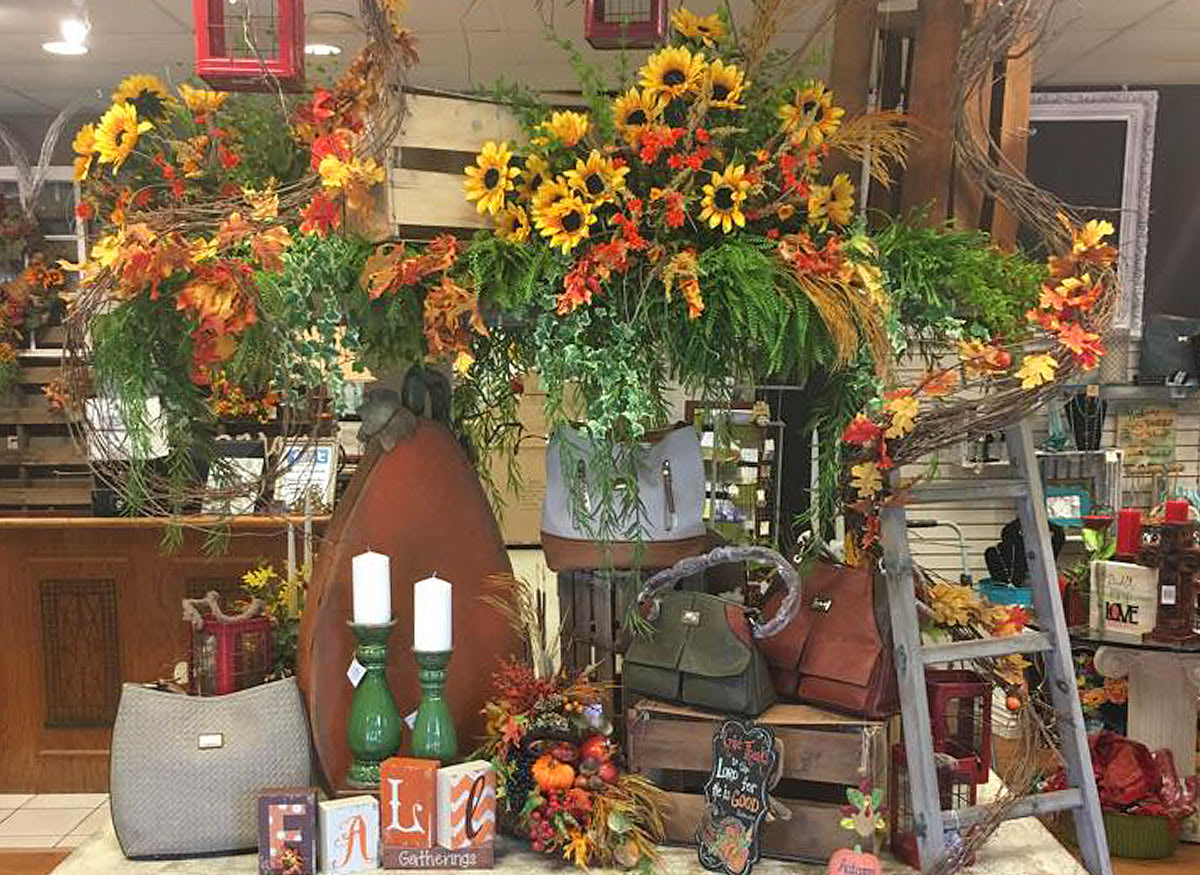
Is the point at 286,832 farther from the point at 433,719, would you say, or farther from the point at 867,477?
the point at 867,477

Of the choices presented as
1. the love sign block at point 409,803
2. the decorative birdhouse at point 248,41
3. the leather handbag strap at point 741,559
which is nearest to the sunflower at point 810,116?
the leather handbag strap at point 741,559

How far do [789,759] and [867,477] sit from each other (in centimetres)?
48

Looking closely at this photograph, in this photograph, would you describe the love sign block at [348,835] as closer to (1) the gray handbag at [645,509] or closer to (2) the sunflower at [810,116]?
(1) the gray handbag at [645,509]

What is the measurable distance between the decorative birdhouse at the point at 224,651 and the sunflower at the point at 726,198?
112 cm

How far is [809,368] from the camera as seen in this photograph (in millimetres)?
Result: 1898

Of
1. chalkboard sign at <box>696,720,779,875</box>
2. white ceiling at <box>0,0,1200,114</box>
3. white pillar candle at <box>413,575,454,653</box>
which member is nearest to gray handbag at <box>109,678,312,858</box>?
white pillar candle at <box>413,575,454,653</box>

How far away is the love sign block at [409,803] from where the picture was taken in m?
1.86

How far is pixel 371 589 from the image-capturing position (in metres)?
1.92

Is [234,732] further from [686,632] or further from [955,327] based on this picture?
[955,327]

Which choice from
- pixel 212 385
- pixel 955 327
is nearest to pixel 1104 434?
pixel 955 327

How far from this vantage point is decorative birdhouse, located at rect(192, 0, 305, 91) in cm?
190

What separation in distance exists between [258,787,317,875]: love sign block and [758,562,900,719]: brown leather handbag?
806 millimetres

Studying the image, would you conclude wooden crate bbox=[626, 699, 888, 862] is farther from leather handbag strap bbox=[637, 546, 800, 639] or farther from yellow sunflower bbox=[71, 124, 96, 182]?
yellow sunflower bbox=[71, 124, 96, 182]

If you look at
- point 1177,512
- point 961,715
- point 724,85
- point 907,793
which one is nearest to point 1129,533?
point 1177,512
